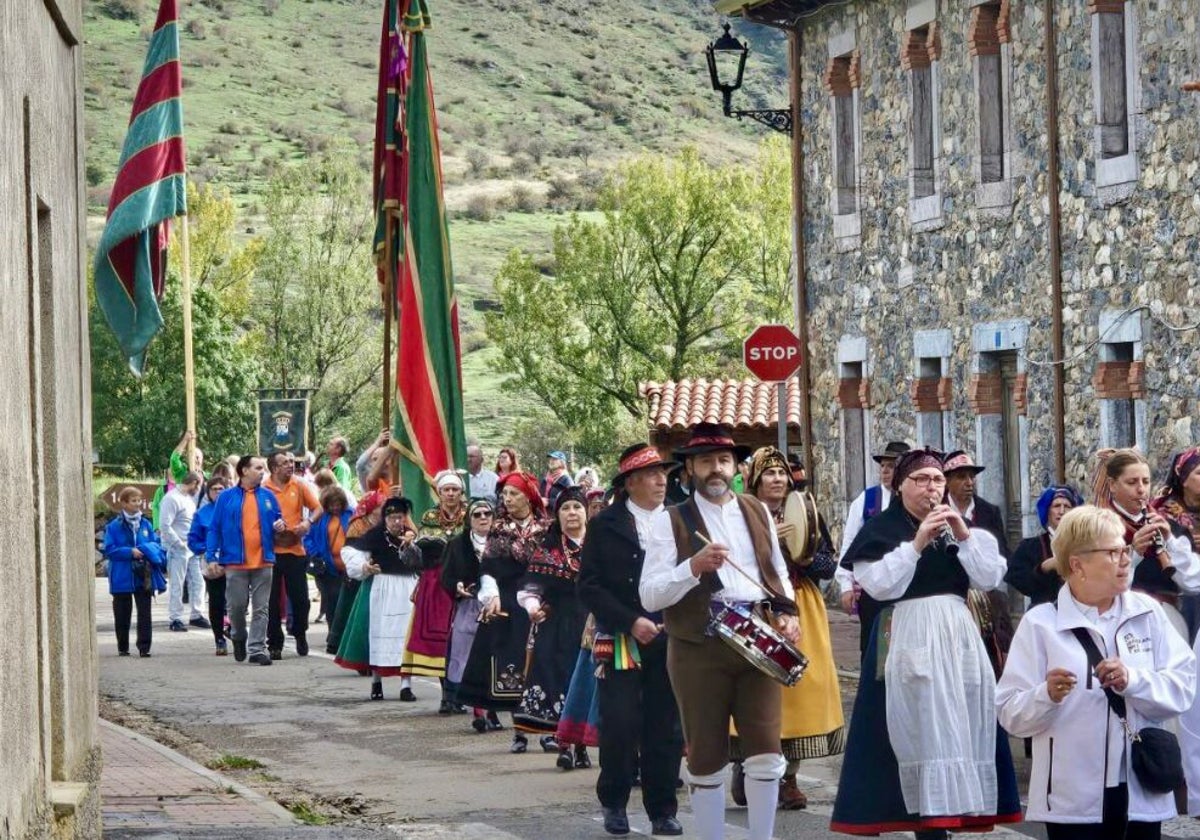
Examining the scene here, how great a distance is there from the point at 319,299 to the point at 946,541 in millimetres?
59407

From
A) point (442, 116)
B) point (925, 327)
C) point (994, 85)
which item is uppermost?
point (442, 116)

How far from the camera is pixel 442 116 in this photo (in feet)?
420

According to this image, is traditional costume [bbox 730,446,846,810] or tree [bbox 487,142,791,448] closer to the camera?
traditional costume [bbox 730,446,846,810]

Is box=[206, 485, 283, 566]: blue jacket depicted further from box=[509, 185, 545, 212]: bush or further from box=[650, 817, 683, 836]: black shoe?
box=[509, 185, 545, 212]: bush

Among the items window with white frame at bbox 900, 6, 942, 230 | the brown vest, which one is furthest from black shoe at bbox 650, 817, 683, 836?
window with white frame at bbox 900, 6, 942, 230

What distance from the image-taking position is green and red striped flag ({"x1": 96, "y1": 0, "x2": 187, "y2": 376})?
1368 centimetres

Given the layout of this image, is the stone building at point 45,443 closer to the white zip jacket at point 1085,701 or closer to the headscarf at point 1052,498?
the white zip jacket at point 1085,701

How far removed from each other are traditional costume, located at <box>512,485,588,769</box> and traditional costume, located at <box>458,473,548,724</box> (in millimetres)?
758

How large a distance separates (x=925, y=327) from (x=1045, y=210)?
3.06m

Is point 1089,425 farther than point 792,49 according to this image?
No

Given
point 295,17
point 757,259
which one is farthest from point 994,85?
point 295,17

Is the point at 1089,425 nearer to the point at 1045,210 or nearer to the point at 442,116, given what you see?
the point at 1045,210

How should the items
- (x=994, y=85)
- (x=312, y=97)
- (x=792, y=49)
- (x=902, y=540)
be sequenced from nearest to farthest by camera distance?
1. (x=902, y=540)
2. (x=994, y=85)
3. (x=792, y=49)
4. (x=312, y=97)

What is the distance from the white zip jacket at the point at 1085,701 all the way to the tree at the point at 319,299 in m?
60.5
